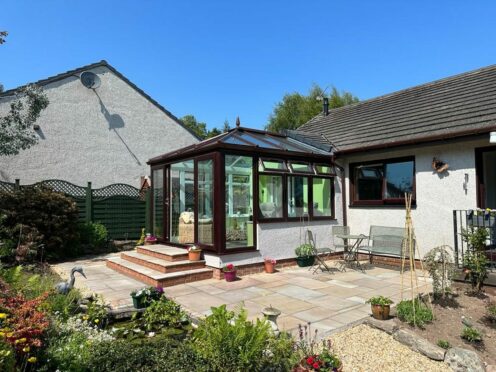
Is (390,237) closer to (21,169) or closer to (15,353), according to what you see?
(15,353)

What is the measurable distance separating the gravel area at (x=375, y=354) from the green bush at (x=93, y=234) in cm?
921

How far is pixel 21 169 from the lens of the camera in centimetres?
1227

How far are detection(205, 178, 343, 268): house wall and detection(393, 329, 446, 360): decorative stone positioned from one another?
13.0ft

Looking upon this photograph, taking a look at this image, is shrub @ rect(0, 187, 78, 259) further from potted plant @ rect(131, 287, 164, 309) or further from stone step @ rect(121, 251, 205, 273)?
potted plant @ rect(131, 287, 164, 309)

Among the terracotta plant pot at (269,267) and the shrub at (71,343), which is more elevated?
the shrub at (71,343)

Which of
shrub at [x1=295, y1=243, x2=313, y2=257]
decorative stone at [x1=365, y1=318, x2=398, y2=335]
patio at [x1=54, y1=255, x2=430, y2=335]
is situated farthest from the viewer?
shrub at [x1=295, y1=243, x2=313, y2=257]

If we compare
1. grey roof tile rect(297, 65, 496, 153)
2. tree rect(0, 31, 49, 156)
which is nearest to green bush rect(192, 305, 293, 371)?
grey roof tile rect(297, 65, 496, 153)

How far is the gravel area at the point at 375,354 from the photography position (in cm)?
354

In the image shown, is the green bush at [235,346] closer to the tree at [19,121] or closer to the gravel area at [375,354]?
the gravel area at [375,354]

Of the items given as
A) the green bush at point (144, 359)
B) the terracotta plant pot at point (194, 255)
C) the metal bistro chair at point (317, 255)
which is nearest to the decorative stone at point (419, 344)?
the green bush at point (144, 359)

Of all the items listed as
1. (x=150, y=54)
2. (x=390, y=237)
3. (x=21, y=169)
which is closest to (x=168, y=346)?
(x=390, y=237)

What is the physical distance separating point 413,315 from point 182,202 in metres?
6.22

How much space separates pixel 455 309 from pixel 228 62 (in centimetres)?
1307

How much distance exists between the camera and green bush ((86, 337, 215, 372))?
Answer: 2742mm
